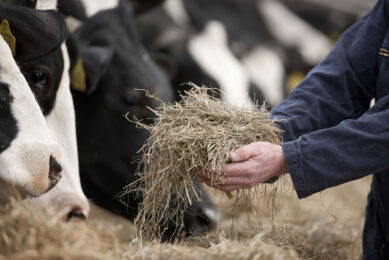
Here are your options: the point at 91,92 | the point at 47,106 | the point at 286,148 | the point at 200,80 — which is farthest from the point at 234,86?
the point at 286,148

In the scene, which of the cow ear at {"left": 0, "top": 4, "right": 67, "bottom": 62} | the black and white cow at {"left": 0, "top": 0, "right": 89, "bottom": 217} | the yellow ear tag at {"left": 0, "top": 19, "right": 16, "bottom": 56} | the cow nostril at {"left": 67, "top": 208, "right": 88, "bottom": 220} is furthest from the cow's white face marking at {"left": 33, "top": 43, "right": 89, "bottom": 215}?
the yellow ear tag at {"left": 0, "top": 19, "right": 16, "bottom": 56}

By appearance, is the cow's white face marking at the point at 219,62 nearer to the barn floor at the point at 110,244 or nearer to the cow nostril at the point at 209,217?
the cow nostril at the point at 209,217

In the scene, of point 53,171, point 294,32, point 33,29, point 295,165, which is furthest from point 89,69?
point 294,32

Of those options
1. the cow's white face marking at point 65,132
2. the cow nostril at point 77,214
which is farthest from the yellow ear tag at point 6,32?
the cow nostril at point 77,214

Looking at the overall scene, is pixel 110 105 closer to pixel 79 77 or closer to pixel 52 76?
pixel 79 77

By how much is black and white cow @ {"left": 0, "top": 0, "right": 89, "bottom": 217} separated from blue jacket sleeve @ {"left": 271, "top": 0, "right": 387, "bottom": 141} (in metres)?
0.86

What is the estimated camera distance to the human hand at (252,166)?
5.97ft

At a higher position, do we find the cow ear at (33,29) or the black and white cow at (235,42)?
the cow ear at (33,29)

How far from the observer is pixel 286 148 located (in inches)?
72.1

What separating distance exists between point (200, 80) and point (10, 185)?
3440 millimetres

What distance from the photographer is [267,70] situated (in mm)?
6719

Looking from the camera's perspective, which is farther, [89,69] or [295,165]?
[89,69]

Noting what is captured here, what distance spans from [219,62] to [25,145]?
3784 millimetres

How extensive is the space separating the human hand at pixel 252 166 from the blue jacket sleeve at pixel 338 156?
4cm
